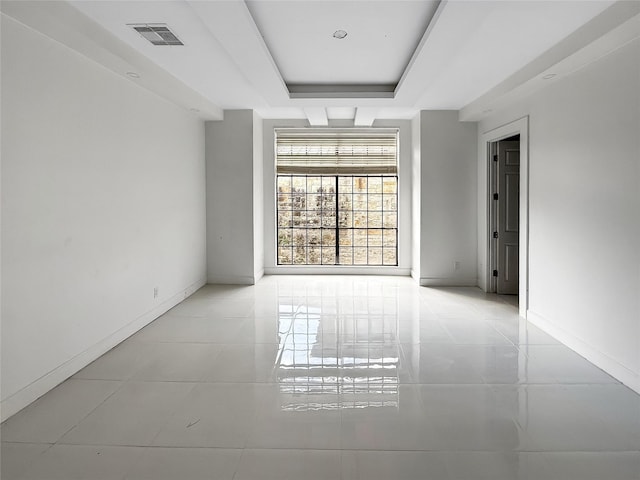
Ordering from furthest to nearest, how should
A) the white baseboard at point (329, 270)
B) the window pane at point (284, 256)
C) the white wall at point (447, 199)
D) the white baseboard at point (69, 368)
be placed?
the window pane at point (284, 256) → the white baseboard at point (329, 270) → the white wall at point (447, 199) → the white baseboard at point (69, 368)

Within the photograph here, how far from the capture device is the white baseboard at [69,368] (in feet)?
9.31

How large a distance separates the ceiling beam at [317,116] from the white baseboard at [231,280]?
265 cm

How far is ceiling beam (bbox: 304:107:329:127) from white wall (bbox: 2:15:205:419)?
2.16m

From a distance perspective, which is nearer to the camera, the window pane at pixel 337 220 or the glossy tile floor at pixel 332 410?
the glossy tile floor at pixel 332 410


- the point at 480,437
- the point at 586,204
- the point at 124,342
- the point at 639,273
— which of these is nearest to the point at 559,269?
the point at 586,204

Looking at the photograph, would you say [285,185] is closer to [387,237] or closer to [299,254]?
[299,254]

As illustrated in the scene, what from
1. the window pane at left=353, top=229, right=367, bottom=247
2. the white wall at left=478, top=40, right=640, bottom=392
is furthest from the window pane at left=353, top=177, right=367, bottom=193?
the white wall at left=478, top=40, right=640, bottom=392

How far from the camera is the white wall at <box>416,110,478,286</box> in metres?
6.92

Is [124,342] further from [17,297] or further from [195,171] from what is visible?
[195,171]

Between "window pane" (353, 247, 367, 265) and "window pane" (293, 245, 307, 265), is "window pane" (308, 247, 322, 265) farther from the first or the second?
"window pane" (353, 247, 367, 265)

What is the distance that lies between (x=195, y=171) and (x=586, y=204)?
194 inches

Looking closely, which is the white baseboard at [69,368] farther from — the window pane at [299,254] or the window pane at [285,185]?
the window pane at [285,185]

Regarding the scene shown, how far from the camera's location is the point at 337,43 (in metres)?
4.23

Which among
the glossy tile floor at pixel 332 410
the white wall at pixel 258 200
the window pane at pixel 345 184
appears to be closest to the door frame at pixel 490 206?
the glossy tile floor at pixel 332 410
